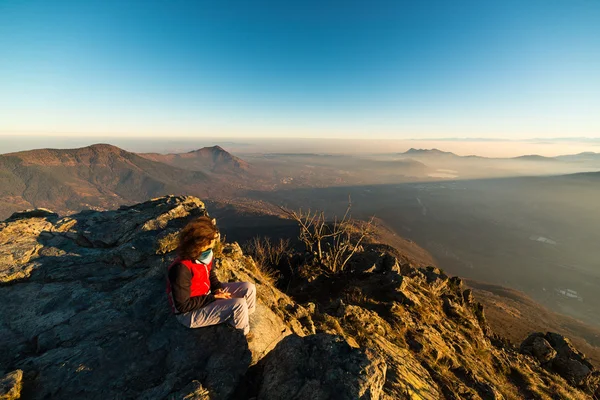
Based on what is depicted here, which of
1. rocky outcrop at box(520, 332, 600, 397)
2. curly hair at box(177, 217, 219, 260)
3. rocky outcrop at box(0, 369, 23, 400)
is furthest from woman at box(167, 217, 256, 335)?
rocky outcrop at box(520, 332, 600, 397)

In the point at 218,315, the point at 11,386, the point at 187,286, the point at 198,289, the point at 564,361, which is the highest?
the point at 187,286

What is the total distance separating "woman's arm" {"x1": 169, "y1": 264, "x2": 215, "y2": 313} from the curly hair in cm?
27

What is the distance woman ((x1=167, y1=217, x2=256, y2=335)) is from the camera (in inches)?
191

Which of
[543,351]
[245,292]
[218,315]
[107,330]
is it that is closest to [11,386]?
[107,330]

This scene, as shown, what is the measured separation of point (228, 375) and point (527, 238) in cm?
26935

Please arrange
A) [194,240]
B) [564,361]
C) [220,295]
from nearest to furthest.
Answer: [194,240]
[220,295]
[564,361]

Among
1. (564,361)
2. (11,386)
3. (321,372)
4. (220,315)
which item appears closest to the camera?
(11,386)

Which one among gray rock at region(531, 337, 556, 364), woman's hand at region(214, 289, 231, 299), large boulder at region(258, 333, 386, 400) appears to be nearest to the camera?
large boulder at region(258, 333, 386, 400)

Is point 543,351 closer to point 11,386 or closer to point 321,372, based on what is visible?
point 321,372

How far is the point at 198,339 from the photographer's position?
5242mm

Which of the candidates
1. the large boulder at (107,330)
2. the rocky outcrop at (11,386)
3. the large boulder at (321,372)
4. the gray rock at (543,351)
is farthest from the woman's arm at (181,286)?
the gray rock at (543,351)

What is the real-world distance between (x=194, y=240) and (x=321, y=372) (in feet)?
11.5

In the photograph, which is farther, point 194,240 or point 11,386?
point 194,240

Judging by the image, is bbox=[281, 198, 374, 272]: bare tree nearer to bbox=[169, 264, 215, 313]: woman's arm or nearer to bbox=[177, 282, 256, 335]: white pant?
bbox=[177, 282, 256, 335]: white pant
